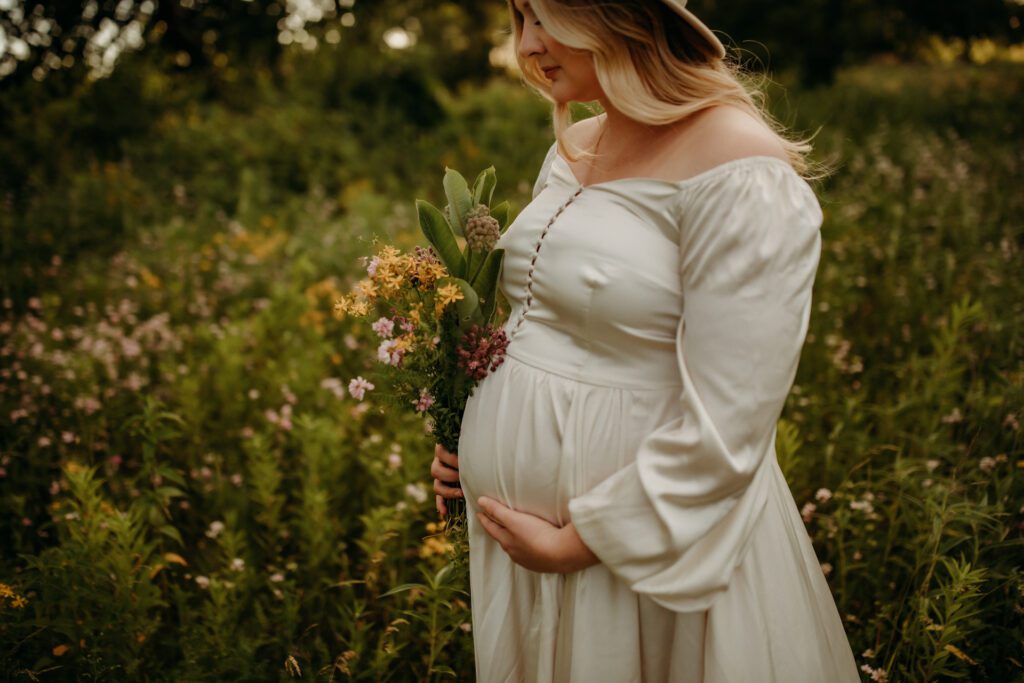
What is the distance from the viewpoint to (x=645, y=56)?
1445 millimetres

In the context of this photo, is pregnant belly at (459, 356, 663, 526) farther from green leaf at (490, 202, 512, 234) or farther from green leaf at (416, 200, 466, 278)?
green leaf at (490, 202, 512, 234)

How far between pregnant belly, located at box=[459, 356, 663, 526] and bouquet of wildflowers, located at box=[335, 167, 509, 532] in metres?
0.08

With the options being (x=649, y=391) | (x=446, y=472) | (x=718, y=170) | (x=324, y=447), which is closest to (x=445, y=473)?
(x=446, y=472)

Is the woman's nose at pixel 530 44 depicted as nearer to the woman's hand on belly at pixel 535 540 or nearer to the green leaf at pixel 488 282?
the green leaf at pixel 488 282

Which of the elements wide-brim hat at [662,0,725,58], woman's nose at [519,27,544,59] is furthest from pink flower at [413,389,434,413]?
wide-brim hat at [662,0,725,58]

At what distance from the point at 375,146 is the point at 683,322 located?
8102mm

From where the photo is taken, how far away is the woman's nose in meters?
1.48

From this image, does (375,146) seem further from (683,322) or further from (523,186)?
(683,322)

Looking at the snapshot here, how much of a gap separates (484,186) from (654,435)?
2.39 ft

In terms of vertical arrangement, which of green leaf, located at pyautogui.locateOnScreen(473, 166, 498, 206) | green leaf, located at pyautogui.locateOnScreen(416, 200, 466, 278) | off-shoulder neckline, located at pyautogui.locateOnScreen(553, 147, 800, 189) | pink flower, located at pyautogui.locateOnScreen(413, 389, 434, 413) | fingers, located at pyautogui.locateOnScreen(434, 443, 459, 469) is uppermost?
off-shoulder neckline, located at pyautogui.locateOnScreen(553, 147, 800, 189)

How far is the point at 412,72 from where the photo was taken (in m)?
9.80

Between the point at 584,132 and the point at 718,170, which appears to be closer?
the point at 718,170

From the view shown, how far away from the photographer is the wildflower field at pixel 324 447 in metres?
2.21

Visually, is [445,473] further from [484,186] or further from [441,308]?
[484,186]
